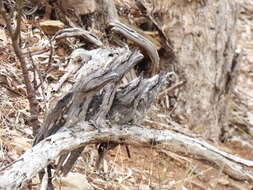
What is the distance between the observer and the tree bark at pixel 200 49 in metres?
4.02

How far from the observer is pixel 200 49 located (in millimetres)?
4098

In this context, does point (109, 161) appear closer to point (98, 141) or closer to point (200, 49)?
point (98, 141)

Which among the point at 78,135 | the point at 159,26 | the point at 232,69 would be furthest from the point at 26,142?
the point at 232,69

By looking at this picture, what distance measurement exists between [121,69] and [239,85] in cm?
392

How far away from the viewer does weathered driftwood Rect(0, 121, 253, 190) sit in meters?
1.68

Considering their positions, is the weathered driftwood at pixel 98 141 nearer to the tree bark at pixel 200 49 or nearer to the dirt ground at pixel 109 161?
the dirt ground at pixel 109 161

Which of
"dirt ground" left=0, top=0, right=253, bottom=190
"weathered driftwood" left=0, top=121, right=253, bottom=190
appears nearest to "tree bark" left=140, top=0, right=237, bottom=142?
"dirt ground" left=0, top=0, right=253, bottom=190

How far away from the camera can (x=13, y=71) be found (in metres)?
3.43

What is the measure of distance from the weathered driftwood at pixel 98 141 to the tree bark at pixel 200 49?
1.81 meters

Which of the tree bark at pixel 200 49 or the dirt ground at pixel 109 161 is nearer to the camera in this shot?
the dirt ground at pixel 109 161

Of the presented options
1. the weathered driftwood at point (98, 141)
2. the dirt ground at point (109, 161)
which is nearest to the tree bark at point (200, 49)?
the dirt ground at point (109, 161)

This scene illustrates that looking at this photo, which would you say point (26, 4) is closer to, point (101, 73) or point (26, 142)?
point (26, 142)

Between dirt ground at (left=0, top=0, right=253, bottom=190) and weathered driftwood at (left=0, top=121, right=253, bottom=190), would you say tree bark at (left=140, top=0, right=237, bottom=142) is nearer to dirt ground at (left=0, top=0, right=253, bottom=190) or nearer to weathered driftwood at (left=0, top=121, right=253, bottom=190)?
dirt ground at (left=0, top=0, right=253, bottom=190)

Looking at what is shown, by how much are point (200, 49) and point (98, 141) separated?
214 centimetres
